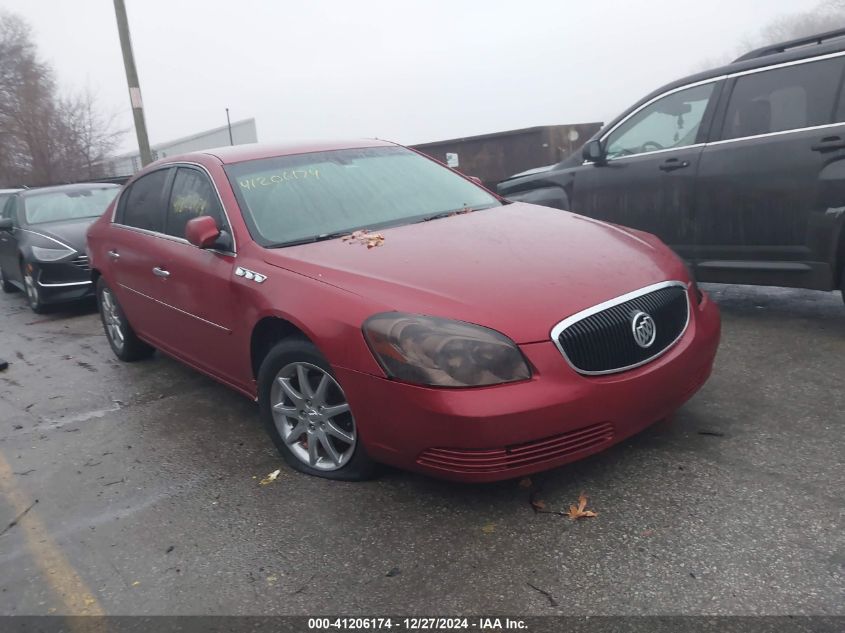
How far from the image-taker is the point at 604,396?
8.98 ft

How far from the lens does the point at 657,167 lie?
5391 mm

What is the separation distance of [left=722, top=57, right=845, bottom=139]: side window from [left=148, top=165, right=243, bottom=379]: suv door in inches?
138

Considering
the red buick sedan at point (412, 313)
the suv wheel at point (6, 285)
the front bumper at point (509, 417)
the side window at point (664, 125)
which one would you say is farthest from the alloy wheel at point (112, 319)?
the suv wheel at point (6, 285)

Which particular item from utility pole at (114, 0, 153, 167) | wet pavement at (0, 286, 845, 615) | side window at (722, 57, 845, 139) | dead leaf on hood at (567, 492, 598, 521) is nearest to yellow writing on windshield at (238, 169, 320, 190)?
wet pavement at (0, 286, 845, 615)

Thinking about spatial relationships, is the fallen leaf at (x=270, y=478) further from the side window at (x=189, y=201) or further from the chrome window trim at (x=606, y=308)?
the chrome window trim at (x=606, y=308)

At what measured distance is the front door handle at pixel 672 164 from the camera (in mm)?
5195

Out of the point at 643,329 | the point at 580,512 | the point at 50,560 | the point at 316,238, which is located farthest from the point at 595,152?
the point at 50,560

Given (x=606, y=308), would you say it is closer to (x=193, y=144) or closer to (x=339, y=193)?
(x=339, y=193)

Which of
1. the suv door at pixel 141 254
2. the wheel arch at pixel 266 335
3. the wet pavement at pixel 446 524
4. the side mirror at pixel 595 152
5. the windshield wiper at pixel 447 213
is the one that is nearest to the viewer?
the wet pavement at pixel 446 524

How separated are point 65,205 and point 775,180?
26.6 feet

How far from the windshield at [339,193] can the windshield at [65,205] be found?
558 centimetres

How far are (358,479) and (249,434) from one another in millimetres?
1039

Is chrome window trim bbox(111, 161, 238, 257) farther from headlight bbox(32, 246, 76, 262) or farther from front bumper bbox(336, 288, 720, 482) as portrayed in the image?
headlight bbox(32, 246, 76, 262)

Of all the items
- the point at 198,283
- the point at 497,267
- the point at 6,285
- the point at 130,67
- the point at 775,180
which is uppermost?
the point at 130,67
